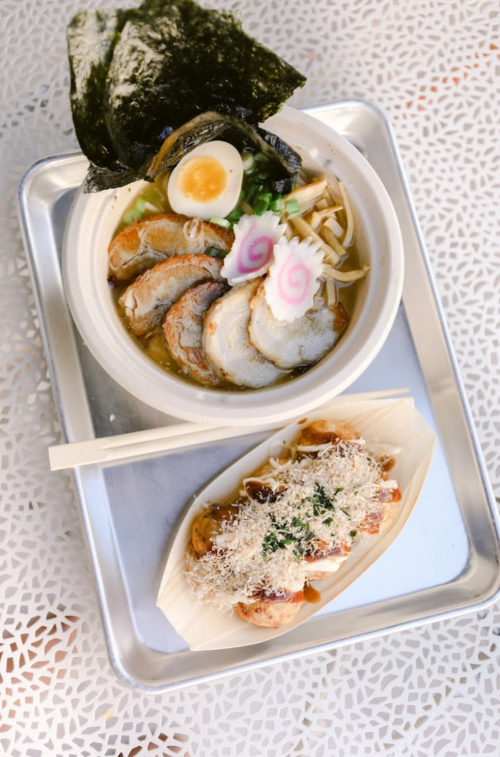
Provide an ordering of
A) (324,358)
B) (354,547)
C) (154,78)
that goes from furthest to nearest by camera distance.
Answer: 1. (354,547)
2. (324,358)
3. (154,78)

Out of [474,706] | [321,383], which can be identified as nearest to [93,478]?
[321,383]

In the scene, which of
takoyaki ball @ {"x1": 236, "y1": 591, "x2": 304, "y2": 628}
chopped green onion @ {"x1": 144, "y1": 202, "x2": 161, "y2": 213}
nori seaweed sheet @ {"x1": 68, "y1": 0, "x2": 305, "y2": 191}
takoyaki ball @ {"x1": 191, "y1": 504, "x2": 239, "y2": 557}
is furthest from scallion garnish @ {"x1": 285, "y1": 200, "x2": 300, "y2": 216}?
takoyaki ball @ {"x1": 236, "y1": 591, "x2": 304, "y2": 628}

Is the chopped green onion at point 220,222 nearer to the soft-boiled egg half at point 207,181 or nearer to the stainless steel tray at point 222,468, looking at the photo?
the soft-boiled egg half at point 207,181

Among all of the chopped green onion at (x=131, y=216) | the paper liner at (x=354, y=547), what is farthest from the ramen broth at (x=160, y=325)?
the paper liner at (x=354, y=547)

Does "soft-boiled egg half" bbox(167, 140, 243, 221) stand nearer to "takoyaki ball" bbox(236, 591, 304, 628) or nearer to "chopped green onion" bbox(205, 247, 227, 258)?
"chopped green onion" bbox(205, 247, 227, 258)

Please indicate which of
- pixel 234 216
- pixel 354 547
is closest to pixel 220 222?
pixel 234 216

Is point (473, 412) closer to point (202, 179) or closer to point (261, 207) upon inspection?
point (261, 207)
